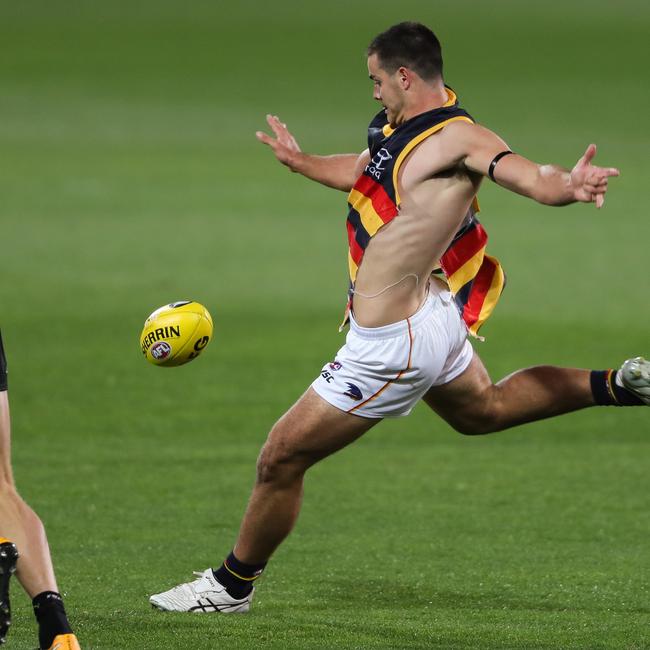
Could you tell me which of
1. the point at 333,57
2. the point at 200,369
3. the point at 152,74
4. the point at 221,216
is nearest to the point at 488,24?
the point at 333,57

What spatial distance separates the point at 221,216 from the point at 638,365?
18940 millimetres

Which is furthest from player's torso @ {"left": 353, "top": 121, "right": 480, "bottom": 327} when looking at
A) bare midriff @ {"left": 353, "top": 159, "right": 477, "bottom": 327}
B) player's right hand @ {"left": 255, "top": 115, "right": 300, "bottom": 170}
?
player's right hand @ {"left": 255, "top": 115, "right": 300, "bottom": 170}

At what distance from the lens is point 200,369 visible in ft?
48.4

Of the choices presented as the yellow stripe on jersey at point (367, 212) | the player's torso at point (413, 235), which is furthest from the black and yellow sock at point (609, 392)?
→ the yellow stripe on jersey at point (367, 212)

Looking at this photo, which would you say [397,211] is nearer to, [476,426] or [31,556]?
[476,426]

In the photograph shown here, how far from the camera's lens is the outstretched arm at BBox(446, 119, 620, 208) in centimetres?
602

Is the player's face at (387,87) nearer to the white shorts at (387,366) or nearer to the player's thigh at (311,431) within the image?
the white shorts at (387,366)

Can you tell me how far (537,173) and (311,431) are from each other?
1610 mm

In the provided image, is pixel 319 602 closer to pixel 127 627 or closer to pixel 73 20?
pixel 127 627

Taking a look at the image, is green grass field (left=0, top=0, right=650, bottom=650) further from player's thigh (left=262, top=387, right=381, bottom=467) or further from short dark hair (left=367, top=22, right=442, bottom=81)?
short dark hair (left=367, top=22, right=442, bottom=81)

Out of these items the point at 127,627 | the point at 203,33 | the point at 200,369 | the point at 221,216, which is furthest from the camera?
the point at 203,33

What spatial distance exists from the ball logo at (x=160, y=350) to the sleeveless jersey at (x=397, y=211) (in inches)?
36.1

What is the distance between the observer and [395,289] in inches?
270

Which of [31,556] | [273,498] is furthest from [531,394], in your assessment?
[31,556]
